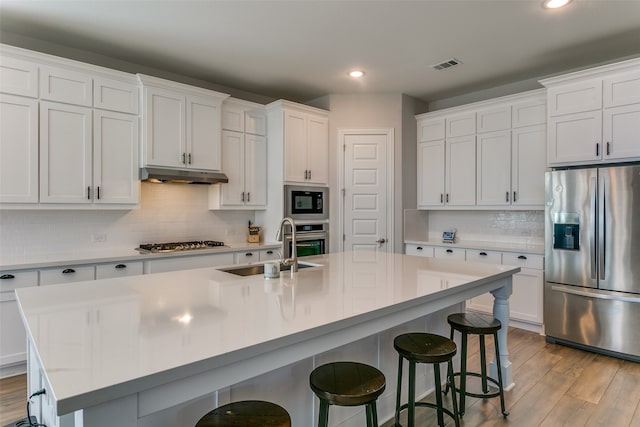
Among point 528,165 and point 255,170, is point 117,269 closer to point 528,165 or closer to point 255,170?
point 255,170

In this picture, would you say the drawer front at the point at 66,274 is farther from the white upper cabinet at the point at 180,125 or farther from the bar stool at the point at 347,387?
the bar stool at the point at 347,387

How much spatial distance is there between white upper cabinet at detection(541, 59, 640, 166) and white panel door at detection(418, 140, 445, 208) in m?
1.38

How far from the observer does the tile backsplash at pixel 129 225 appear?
3.18 m

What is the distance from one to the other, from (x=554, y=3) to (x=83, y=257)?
4.16m

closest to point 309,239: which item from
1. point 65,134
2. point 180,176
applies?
point 180,176

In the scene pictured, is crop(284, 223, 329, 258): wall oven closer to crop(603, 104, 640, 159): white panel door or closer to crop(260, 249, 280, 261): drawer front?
crop(260, 249, 280, 261): drawer front

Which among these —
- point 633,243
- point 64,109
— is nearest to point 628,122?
point 633,243

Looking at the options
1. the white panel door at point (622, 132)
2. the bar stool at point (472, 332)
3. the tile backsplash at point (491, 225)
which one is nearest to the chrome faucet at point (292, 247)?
the bar stool at point (472, 332)

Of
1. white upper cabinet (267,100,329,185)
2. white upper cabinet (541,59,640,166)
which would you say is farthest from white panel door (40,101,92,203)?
white upper cabinet (541,59,640,166)

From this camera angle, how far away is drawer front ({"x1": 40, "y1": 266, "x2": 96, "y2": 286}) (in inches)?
113

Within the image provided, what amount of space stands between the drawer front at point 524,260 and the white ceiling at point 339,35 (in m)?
2.01

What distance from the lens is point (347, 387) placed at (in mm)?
1449

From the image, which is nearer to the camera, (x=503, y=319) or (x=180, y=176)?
(x=503, y=319)

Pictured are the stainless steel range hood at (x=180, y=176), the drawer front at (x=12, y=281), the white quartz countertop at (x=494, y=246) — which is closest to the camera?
the drawer front at (x=12, y=281)
